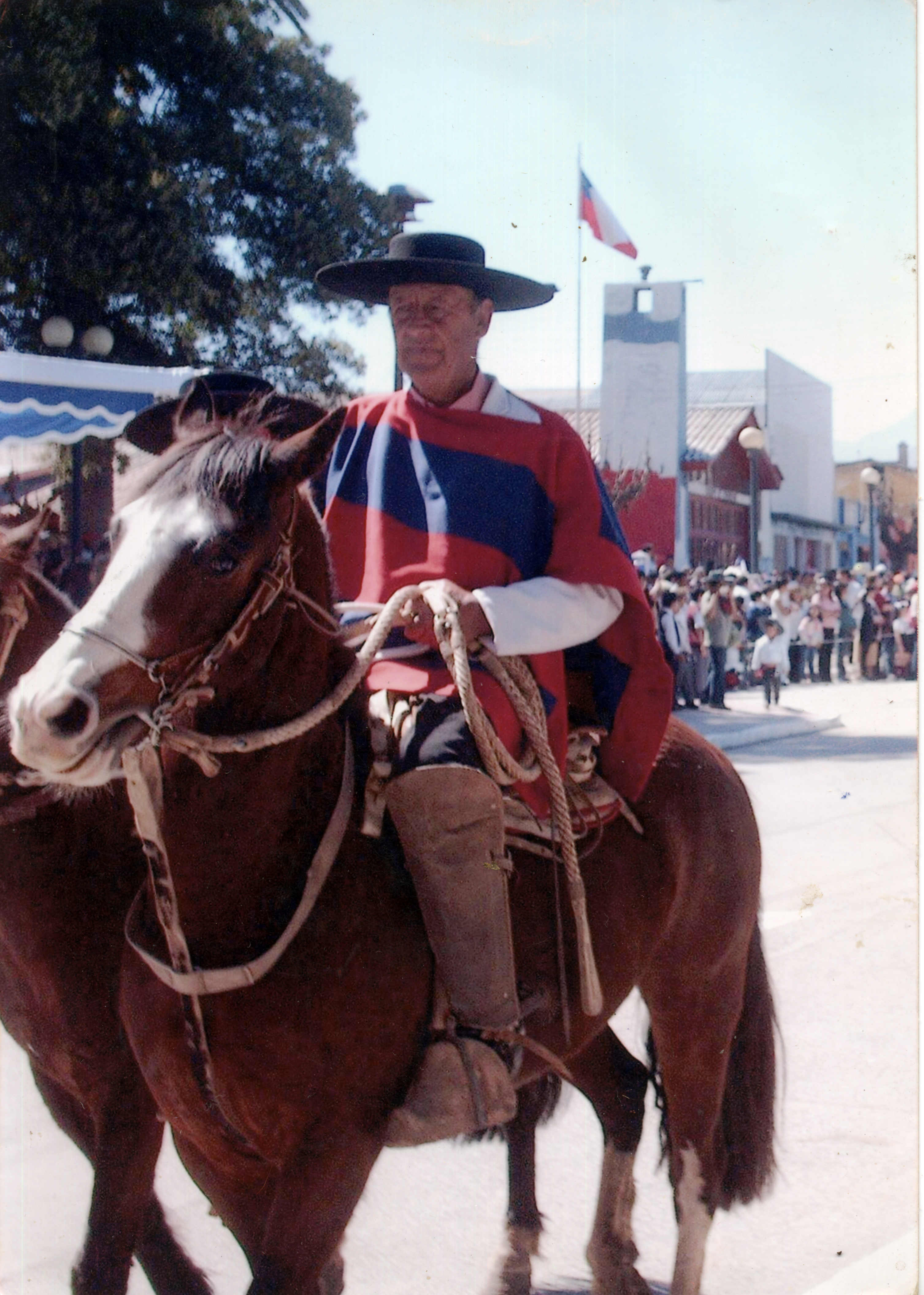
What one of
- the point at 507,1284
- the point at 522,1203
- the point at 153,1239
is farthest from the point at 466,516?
the point at 507,1284

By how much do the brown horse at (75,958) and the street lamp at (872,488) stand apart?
314 cm

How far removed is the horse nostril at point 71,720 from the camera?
194 cm

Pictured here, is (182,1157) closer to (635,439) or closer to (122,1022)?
(122,1022)

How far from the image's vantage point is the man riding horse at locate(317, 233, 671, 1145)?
2.58 meters

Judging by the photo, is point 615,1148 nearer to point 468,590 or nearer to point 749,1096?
point 749,1096

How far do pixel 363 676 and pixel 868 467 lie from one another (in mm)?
3523

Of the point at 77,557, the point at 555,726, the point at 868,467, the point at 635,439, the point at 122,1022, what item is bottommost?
the point at 122,1022

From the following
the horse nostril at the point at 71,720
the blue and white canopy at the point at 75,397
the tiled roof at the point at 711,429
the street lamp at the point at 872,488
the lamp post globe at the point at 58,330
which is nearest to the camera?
the horse nostril at the point at 71,720

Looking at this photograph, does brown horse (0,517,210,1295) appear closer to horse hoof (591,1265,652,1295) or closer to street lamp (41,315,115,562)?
horse hoof (591,1265,652,1295)

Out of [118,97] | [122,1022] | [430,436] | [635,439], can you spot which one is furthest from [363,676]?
[635,439]

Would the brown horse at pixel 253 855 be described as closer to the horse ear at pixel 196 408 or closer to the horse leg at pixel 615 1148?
the horse ear at pixel 196 408

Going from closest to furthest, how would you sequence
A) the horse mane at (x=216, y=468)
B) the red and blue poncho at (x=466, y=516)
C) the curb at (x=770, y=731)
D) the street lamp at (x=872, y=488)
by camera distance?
the horse mane at (x=216, y=468)
the red and blue poncho at (x=466, y=516)
the street lamp at (x=872, y=488)
the curb at (x=770, y=731)

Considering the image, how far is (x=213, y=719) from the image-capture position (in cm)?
229

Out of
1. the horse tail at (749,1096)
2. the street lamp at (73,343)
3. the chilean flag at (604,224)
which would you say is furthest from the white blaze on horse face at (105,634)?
the street lamp at (73,343)
